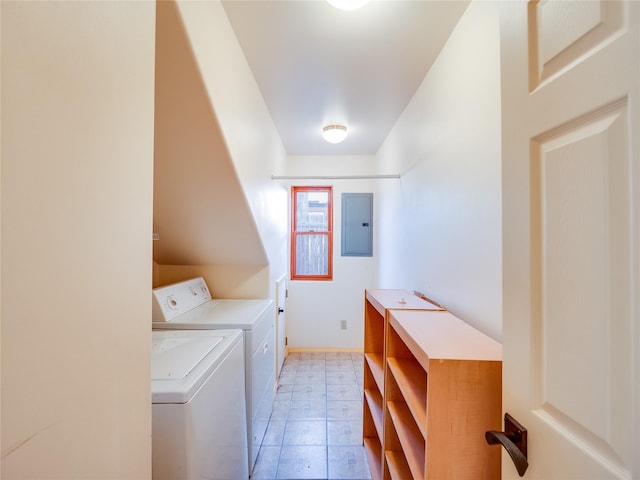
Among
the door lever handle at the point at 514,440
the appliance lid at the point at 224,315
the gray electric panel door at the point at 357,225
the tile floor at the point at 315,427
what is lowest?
the tile floor at the point at 315,427

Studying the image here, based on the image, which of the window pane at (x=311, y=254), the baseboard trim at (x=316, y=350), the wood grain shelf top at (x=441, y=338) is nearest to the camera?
the wood grain shelf top at (x=441, y=338)

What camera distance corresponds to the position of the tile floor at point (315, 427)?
178cm

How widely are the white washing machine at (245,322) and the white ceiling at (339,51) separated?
5.23ft

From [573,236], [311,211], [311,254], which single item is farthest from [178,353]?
[311,211]

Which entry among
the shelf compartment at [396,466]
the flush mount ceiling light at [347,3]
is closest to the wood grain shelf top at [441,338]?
the shelf compartment at [396,466]

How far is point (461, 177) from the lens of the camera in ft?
4.28

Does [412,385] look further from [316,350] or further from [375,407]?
Result: [316,350]

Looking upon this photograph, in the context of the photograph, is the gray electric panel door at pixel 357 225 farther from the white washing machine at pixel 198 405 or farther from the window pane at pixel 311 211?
the white washing machine at pixel 198 405

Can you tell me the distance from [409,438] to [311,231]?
9.14ft

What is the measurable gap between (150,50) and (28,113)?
0.40 meters

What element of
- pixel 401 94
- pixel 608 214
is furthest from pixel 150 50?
pixel 401 94

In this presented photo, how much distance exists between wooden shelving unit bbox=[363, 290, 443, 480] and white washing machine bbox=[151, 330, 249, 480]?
2.54ft

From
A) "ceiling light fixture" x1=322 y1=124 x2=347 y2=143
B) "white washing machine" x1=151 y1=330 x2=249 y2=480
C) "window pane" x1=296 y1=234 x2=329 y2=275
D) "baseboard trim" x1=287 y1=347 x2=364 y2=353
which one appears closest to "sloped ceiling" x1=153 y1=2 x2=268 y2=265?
"white washing machine" x1=151 y1=330 x2=249 y2=480

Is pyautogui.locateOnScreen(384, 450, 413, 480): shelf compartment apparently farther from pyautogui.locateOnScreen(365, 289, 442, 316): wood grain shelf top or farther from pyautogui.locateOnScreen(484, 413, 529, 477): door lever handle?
pyautogui.locateOnScreen(484, 413, 529, 477): door lever handle
